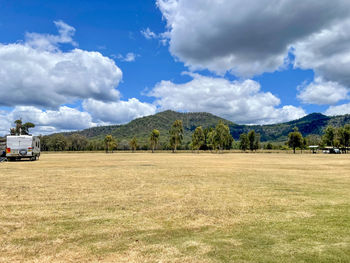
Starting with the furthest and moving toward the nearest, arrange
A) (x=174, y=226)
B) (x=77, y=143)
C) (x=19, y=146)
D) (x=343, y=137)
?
1. (x=77, y=143)
2. (x=343, y=137)
3. (x=19, y=146)
4. (x=174, y=226)

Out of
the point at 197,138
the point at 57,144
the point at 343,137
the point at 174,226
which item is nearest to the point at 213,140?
the point at 197,138

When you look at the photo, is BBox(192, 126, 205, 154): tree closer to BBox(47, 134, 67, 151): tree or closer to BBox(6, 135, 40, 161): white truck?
BBox(6, 135, 40, 161): white truck

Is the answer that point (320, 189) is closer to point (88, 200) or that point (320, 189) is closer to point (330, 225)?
point (330, 225)

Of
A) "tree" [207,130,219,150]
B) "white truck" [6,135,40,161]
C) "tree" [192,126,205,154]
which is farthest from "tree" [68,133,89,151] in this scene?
"white truck" [6,135,40,161]

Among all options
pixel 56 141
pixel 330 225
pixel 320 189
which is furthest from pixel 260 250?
pixel 56 141

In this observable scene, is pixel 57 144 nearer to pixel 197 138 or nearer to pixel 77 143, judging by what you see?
pixel 77 143

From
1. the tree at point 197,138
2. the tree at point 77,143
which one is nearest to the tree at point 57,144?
the tree at point 77,143

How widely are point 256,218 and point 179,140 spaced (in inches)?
4421

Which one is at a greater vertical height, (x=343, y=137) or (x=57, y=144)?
(x=343, y=137)

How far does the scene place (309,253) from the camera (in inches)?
218

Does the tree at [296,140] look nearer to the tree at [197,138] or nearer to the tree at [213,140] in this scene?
the tree at [213,140]

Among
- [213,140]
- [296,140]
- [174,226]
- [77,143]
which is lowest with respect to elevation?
[174,226]

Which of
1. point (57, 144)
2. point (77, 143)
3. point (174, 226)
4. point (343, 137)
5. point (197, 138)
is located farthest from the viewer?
point (77, 143)

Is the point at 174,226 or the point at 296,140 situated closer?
the point at 174,226
